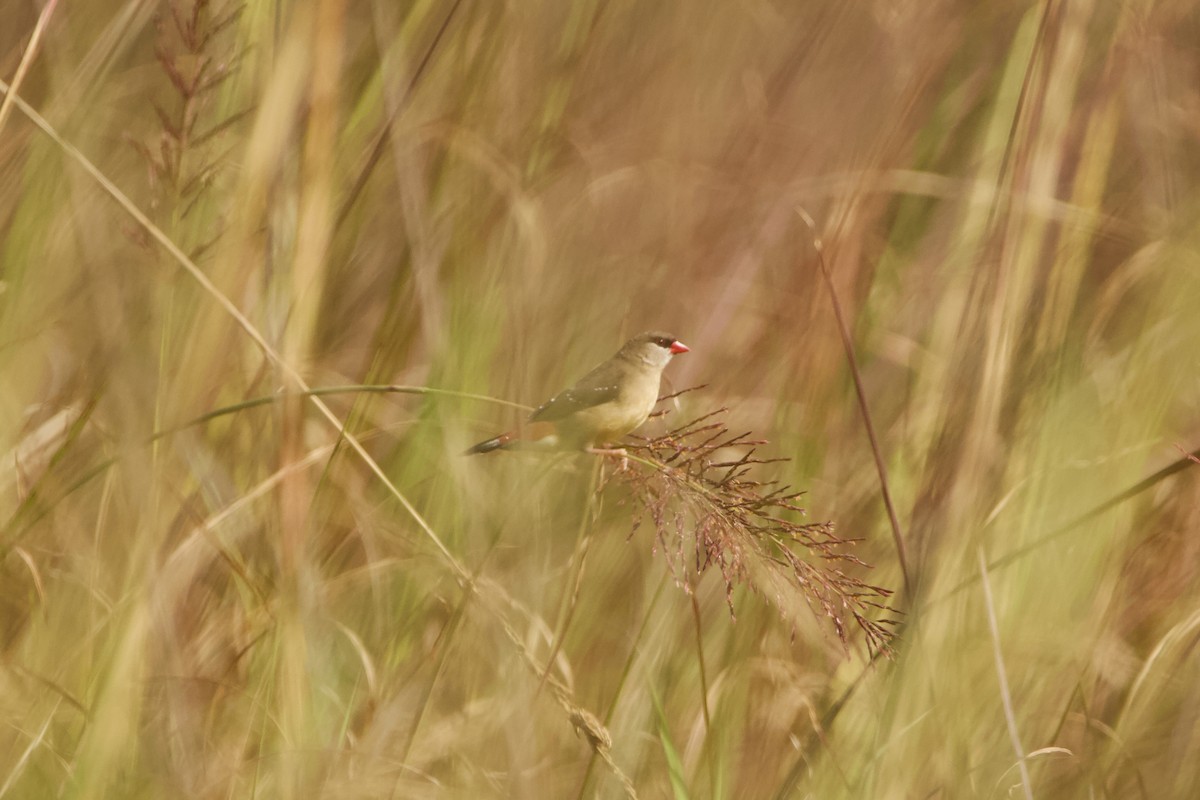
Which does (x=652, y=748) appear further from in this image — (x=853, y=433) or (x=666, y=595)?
(x=853, y=433)

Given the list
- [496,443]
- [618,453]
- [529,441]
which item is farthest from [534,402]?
[496,443]

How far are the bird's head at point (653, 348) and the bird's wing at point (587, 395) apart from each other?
69mm

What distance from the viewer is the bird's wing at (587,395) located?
6.41ft

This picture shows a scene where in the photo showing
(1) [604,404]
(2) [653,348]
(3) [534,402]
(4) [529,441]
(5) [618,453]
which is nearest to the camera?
(3) [534,402]

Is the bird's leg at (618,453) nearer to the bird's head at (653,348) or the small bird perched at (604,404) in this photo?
the small bird perched at (604,404)

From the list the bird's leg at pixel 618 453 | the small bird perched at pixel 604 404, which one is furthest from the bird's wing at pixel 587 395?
the bird's leg at pixel 618 453

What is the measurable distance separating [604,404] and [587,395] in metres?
0.04

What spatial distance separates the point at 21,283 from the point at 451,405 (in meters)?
0.69

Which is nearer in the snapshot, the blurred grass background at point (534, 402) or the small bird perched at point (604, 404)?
the blurred grass background at point (534, 402)

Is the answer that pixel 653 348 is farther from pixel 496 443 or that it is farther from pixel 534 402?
pixel 534 402

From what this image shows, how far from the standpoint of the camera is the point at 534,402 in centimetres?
140

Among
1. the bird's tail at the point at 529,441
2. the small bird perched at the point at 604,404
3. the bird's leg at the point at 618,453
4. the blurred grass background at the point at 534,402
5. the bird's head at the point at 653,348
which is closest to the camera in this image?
the blurred grass background at the point at 534,402

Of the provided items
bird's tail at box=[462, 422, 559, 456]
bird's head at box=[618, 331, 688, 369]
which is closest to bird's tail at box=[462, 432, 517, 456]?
bird's tail at box=[462, 422, 559, 456]

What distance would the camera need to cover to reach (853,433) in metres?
2.06
